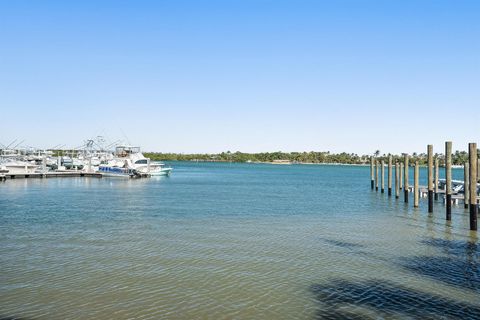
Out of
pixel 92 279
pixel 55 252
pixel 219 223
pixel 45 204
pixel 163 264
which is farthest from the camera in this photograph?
pixel 45 204

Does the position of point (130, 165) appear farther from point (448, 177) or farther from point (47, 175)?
point (448, 177)

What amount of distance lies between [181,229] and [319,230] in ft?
24.5

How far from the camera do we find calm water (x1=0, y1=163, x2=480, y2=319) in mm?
12078

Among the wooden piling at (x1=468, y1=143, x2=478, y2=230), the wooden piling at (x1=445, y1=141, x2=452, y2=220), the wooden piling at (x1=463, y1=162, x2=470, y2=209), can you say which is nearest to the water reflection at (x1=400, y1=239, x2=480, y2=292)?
the wooden piling at (x1=468, y1=143, x2=478, y2=230)

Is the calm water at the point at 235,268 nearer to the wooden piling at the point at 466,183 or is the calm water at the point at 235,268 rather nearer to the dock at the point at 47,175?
the wooden piling at the point at 466,183

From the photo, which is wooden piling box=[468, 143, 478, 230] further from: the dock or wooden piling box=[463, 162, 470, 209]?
the dock

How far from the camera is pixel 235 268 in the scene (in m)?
16.4

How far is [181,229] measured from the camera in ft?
82.0

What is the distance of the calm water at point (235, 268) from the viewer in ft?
39.6

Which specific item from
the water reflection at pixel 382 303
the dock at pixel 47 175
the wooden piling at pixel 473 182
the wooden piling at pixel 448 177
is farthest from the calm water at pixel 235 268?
the dock at pixel 47 175

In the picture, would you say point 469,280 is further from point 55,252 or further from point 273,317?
point 55,252

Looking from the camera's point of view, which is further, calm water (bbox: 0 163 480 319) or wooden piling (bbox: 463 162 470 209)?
wooden piling (bbox: 463 162 470 209)

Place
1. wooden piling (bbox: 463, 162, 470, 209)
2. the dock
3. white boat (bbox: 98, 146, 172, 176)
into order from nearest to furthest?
wooden piling (bbox: 463, 162, 470, 209)
the dock
white boat (bbox: 98, 146, 172, 176)

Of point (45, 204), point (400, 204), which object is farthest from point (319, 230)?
point (45, 204)
